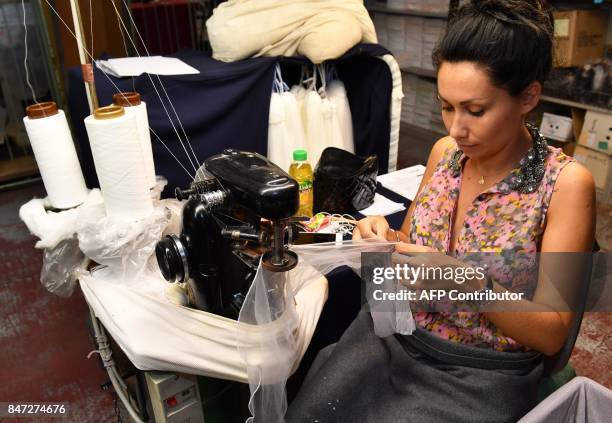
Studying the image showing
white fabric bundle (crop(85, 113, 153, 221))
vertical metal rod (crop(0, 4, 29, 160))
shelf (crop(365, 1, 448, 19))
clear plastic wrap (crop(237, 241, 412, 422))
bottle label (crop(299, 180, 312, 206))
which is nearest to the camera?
clear plastic wrap (crop(237, 241, 412, 422))

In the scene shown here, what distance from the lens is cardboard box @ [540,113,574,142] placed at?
331cm

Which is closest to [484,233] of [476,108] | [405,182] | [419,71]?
[476,108]

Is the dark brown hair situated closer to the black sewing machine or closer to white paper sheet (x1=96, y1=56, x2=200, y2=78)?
the black sewing machine

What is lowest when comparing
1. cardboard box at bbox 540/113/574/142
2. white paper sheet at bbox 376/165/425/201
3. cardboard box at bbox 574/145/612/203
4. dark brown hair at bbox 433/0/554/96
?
cardboard box at bbox 574/145/612/203

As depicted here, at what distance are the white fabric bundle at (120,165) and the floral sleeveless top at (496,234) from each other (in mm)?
681

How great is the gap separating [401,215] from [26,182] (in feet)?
9.85

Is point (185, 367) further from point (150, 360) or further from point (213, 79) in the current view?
point (213, 79)

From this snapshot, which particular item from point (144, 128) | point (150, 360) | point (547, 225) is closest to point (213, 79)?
point (144, 128)

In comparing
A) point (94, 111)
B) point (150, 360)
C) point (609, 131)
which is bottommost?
point (609, 131)

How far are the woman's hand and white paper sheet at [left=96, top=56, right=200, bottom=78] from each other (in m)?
1.08

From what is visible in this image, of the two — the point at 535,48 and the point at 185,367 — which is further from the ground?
the point at 535,48

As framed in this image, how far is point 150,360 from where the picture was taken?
1.01 meters

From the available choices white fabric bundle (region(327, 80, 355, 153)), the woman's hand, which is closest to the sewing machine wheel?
the woman's hand

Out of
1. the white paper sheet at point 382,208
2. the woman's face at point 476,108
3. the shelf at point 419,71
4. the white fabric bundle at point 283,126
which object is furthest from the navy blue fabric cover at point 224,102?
the shelf at point 419,71
